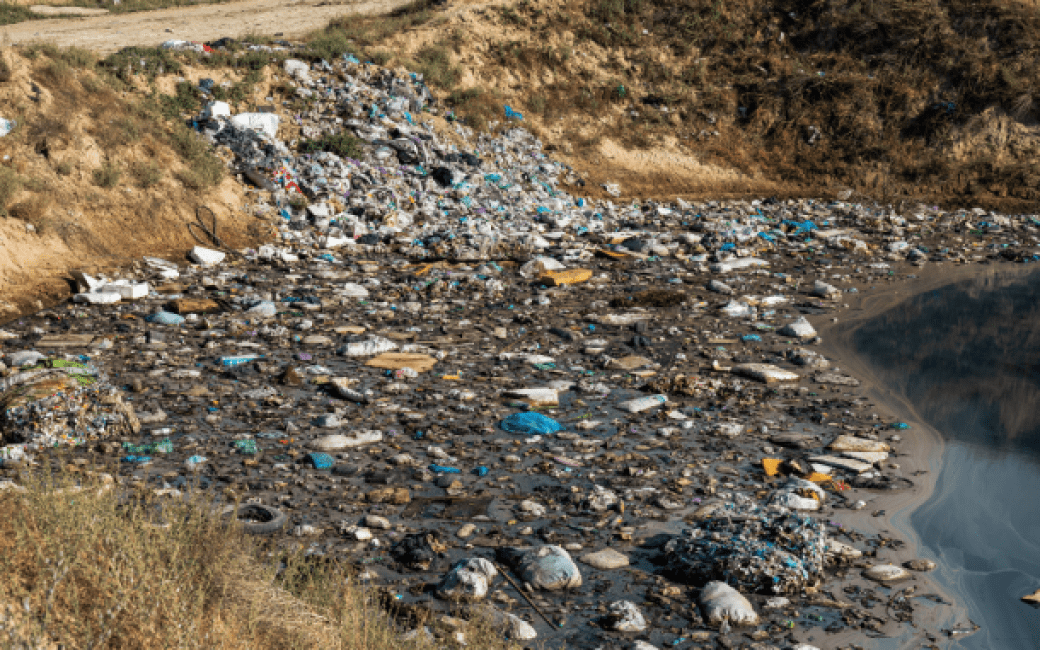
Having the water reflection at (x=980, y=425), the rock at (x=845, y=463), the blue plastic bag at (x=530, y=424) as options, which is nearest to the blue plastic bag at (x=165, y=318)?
the blue plastic bag at (x=530, y=424)

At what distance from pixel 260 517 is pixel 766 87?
13562mm

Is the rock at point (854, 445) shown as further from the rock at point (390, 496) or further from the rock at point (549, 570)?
the rock at point (390, 496)

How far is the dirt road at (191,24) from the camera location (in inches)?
437

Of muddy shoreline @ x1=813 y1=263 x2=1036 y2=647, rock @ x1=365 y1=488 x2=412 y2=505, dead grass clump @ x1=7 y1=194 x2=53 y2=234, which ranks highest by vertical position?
dead grass clump @ x1=7 y1=194 x2=53 y2=234

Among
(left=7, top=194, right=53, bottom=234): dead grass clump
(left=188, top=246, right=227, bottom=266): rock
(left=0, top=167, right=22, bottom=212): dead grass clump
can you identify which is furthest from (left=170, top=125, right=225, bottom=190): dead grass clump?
(left=0, top=167, right=22, bottom=212): dead grass clump

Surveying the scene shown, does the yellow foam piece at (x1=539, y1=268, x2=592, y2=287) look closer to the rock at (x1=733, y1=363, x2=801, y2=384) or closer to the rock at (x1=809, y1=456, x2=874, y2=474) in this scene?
the rock at (x1=733, y1=363, x2=801, y2=384)

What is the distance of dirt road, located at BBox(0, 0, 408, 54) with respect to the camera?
36.4ft

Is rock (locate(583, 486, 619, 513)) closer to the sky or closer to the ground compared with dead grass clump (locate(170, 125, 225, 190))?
closer to the ground

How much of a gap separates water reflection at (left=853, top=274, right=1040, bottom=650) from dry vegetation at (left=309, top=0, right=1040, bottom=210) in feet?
17.7

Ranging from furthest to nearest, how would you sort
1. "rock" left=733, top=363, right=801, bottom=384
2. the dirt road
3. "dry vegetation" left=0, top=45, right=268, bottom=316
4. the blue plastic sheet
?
the dirt road < "dry vegetation" left=0, top=45, right=268, bottom=316 < the blue plastic sheet < "rock" left=733, top=363, right=801, bottom=384

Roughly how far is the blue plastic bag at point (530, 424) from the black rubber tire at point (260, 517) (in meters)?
1.54

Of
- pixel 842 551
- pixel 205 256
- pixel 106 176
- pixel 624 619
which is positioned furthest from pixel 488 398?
pixel 106 176

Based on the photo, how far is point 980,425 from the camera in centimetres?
491

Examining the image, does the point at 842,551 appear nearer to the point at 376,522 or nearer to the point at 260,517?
the point at 376,522
